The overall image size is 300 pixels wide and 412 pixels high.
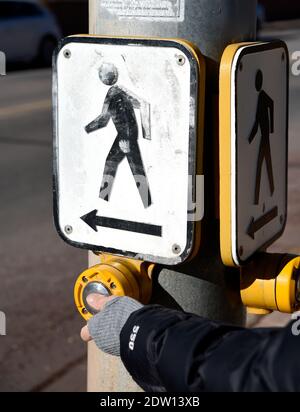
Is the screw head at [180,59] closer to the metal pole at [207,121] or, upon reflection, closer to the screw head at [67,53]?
the metal pole at [207,121]

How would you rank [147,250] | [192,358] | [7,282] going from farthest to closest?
[7,282] → [147,250] → [192,358]

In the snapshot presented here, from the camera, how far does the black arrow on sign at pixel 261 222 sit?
199 centimetres

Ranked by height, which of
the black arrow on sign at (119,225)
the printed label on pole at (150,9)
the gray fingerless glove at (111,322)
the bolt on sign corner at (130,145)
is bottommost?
the gray fingerless glove at (111,322)

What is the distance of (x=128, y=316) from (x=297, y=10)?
3366cm

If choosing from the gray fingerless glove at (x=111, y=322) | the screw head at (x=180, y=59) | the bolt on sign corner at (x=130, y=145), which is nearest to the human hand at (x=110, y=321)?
the gray fingerless glove at (x=111, y=322)

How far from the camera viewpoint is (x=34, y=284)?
5.54 m

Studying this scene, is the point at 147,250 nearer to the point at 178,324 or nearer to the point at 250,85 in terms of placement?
the point at 178,324

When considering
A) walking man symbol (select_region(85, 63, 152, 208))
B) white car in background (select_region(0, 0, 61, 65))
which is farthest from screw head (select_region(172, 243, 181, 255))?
white car in background (select_region(0, 0, 61, 65))

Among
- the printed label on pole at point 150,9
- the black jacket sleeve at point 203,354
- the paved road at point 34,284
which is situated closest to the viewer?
the black jacket sleeve at point 203,354

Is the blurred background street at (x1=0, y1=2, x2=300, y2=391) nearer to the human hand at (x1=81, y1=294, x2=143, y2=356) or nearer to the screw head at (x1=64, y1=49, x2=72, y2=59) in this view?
the human hand at (x1=81, y1=294, x2=143, y2=356)

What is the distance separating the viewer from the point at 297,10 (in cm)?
3403

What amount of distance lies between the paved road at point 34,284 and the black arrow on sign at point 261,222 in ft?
8.00
